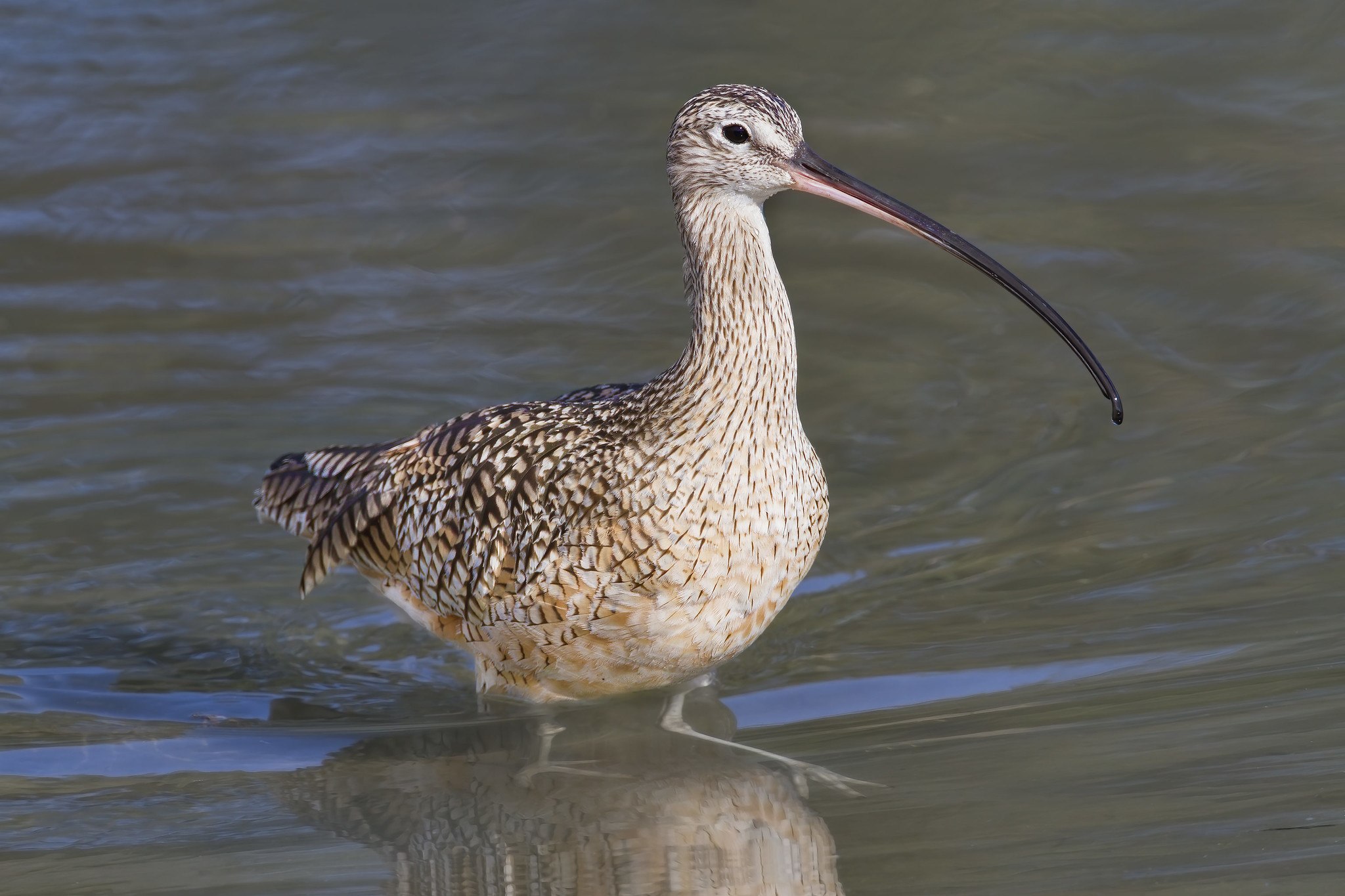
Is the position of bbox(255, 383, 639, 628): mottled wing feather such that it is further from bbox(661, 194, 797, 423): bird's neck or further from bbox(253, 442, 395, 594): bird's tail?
bbox(661, 194, 797, 423): bird's neck

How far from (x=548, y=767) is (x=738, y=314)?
1.50m

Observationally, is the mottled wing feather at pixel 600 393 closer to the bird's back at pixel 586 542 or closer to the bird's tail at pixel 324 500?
the bird's back at pixel 586 542

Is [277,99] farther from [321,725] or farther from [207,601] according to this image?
[321,725]

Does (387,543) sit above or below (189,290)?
below

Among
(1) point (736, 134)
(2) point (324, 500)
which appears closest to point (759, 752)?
(1) point (736, 134)

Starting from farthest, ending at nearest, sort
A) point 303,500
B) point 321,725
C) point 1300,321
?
point 1300,321
point 303,500
point 321,725

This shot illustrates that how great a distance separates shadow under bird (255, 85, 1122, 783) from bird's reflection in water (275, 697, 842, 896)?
0.21 metres

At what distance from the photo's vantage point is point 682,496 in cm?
521

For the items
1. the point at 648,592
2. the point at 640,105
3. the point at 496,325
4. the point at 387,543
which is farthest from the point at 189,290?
the point at 648,592

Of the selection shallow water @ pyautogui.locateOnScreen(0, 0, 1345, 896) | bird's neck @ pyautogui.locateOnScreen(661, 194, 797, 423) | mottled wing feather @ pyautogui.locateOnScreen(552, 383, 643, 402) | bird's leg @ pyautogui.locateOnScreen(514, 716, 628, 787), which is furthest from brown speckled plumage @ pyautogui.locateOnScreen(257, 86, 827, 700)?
shallow water @ pyautogui.locateOnScreen(0, 0, 1345, 896)

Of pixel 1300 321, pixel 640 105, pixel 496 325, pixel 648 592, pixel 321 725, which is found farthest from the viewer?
pixel 640 105

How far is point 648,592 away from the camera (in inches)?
205

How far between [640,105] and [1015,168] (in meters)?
2.12

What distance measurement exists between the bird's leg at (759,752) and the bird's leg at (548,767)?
31 centimetres
